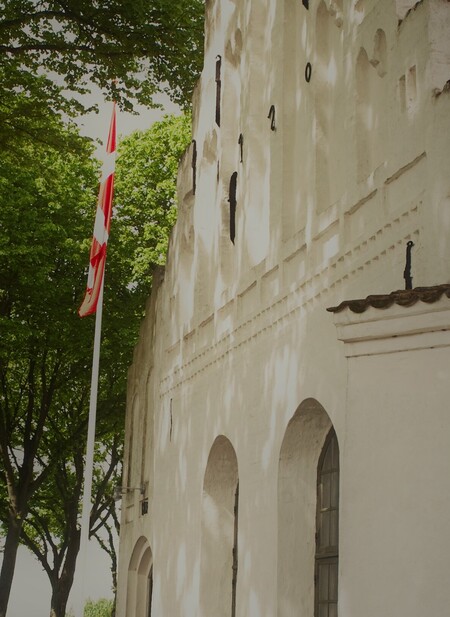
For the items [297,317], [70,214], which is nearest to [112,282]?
[70,214]

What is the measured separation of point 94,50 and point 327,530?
10.2 m

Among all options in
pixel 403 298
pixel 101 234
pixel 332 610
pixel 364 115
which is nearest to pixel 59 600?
pixel 101 234

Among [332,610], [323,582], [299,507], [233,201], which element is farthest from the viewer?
[233,201]

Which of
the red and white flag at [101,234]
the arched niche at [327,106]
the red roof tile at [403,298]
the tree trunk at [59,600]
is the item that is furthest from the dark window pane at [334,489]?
the tree trunk at [59,600]

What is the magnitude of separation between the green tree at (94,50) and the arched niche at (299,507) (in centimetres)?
876

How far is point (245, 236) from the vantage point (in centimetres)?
1708

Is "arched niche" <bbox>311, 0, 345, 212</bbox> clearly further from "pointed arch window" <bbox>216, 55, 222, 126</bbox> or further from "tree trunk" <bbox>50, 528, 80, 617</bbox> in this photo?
"tree trunk" <bbox>50, 528, 80, 617</bbox>

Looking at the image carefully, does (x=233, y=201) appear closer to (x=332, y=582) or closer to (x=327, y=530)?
(x=327, y=530)

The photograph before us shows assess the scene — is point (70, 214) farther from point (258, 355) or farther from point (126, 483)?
point (258, 355)

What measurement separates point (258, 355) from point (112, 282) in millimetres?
17562

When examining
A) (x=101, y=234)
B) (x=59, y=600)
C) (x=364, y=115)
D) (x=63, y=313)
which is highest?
(x=63, y=313)

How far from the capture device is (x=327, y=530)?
14.0 m

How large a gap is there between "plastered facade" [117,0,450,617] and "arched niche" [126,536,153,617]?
0.06 metres

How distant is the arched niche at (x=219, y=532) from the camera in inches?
676
